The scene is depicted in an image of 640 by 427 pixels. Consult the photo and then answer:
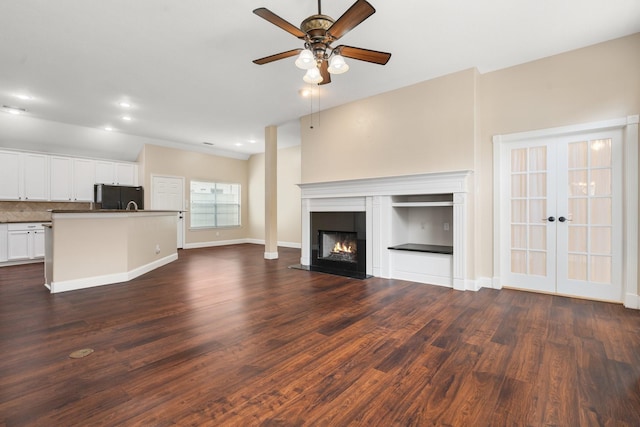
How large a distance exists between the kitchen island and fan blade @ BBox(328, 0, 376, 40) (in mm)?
3922

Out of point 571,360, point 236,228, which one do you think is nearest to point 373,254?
point 571,360

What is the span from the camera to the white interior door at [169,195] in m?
8.22

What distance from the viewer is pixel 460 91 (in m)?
4.21

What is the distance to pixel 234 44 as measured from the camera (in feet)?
11.7

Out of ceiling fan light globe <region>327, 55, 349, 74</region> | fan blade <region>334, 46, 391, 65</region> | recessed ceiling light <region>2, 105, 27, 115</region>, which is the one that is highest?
recessed ceiling light <region>2, 105, 27, 115</region>

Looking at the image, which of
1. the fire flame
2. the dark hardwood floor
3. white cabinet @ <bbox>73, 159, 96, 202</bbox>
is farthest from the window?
the dark hardwood floor

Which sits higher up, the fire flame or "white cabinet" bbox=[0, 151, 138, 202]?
"white cabinet" bbox=[0, 151, 138, 202]

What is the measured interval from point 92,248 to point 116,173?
14.6ft

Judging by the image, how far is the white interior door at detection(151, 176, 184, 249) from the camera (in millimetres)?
8219

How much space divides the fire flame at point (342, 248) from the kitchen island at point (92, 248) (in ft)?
10.9

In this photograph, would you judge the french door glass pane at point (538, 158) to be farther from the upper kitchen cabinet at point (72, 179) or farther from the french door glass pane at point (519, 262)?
the upper kitchen cabinet at point (72, 179)

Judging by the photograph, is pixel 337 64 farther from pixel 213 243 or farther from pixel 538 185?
pixel 213 243

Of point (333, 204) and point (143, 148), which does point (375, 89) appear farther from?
point (143, 148)

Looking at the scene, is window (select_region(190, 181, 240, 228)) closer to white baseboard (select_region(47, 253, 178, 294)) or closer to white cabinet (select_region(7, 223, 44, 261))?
white cabinet (select_region(7, 223, 44, 261))
